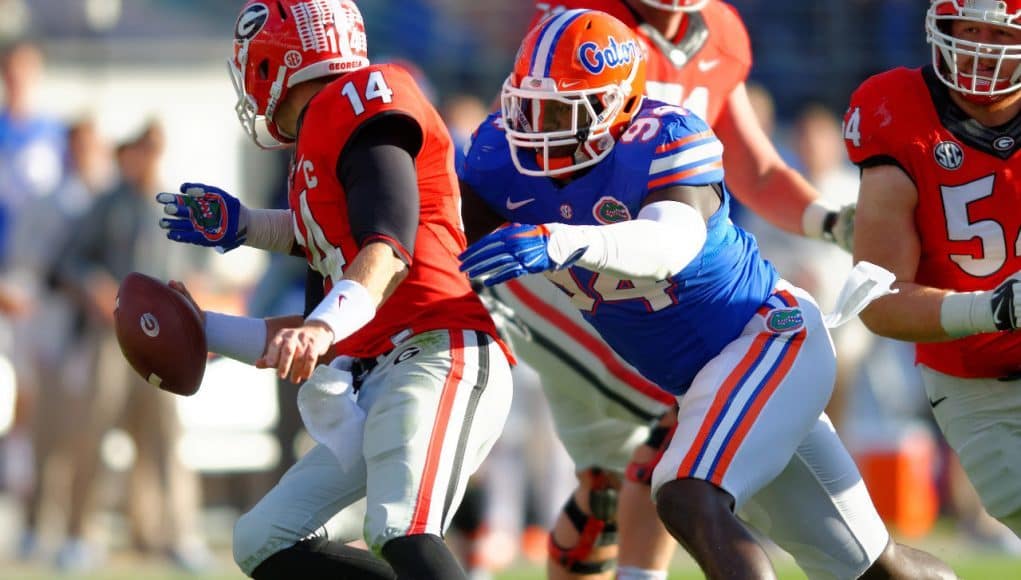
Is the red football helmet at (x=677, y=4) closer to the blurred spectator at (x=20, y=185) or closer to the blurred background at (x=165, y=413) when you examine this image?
the blurred background at (x=165, y=413)

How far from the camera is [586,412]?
5.11 metres

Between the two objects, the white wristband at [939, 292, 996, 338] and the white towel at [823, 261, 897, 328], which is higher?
the white towel at [823, 261, 897, 328]

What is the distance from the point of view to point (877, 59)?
12961 millimetres

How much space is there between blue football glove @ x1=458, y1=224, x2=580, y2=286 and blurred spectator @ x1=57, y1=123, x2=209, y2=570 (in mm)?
4957

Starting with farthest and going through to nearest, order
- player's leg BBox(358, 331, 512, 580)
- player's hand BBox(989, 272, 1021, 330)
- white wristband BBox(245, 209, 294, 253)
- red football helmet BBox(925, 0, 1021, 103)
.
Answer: white wristband BBox(245, 209, 294, 253), red football helmet BBox(925, 0, 1021, 103), player's hand BBox(989, 272, 1021, 330), player's leg BBox(358, 331, 512, 580)

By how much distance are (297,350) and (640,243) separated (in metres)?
0.75

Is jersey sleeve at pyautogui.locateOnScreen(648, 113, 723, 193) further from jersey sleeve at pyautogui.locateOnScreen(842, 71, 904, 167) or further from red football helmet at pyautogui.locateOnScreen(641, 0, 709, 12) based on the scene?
red football helmet at pyautogui.locateOnScreen(641, 0, 709, 12)

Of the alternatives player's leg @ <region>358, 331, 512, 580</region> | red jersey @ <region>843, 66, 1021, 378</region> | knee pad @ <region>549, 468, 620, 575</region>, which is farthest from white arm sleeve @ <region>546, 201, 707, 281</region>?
knee pad @ <region>549, 468, 620, 575</region>

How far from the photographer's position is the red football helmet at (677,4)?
4965 mm

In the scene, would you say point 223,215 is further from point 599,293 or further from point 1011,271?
point 1011,271

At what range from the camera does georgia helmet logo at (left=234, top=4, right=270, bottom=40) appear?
4074mm

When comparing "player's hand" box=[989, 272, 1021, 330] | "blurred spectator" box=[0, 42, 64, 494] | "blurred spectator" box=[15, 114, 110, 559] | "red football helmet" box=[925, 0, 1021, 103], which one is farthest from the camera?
"blurred spectator" box=[0, 42, 64, 494]

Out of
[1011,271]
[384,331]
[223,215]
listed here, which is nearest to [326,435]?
[384,331]

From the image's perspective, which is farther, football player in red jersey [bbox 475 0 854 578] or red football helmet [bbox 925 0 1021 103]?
football player in red jersey [bbox 475 0 854 578]
